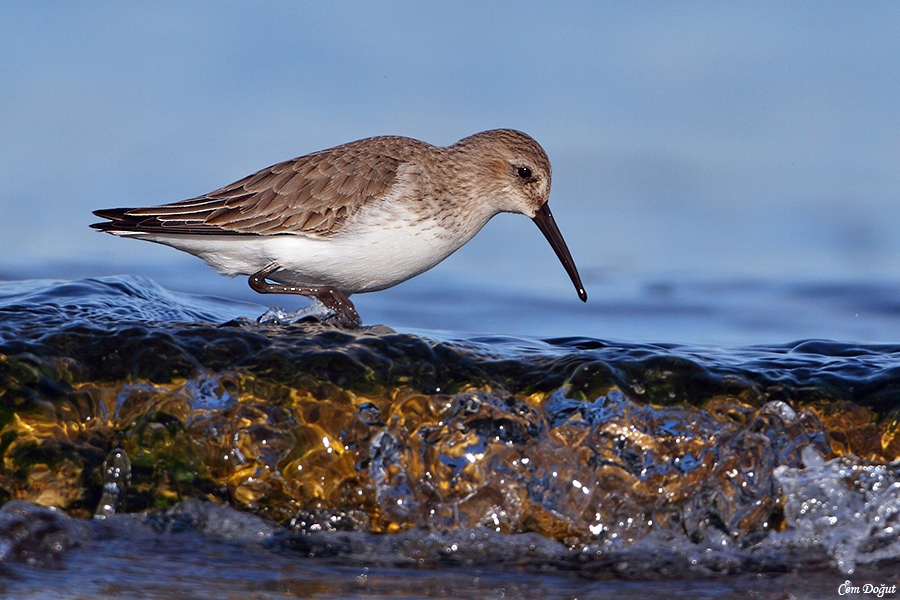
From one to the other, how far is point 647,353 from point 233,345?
2.05m

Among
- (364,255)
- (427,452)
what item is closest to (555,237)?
(364,255)

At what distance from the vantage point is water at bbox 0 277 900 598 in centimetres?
387

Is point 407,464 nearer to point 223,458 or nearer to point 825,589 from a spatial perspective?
point 223,458

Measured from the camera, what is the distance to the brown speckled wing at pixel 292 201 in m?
6.23

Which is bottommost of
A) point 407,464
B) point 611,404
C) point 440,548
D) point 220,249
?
point 440,548

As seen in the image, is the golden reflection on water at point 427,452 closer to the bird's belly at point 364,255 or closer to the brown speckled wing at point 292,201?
the bird's belly at point 364,255

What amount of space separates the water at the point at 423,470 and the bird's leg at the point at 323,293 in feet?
3.13

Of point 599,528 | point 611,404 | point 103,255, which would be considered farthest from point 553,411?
point 103,255

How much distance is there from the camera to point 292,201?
6.36 meters

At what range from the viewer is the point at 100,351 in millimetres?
4875

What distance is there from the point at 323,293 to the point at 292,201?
2.01 feet

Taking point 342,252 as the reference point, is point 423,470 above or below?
below

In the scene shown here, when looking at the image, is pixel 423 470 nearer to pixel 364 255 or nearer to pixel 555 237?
pixel 364 255

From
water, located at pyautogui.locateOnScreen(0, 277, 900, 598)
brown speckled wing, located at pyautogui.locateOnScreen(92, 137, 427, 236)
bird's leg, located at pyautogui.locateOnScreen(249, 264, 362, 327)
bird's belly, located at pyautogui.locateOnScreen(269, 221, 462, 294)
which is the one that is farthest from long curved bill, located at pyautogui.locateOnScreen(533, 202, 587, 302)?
water, located at pyautogui.locateOnScreen(0, 277, 900, 598)
